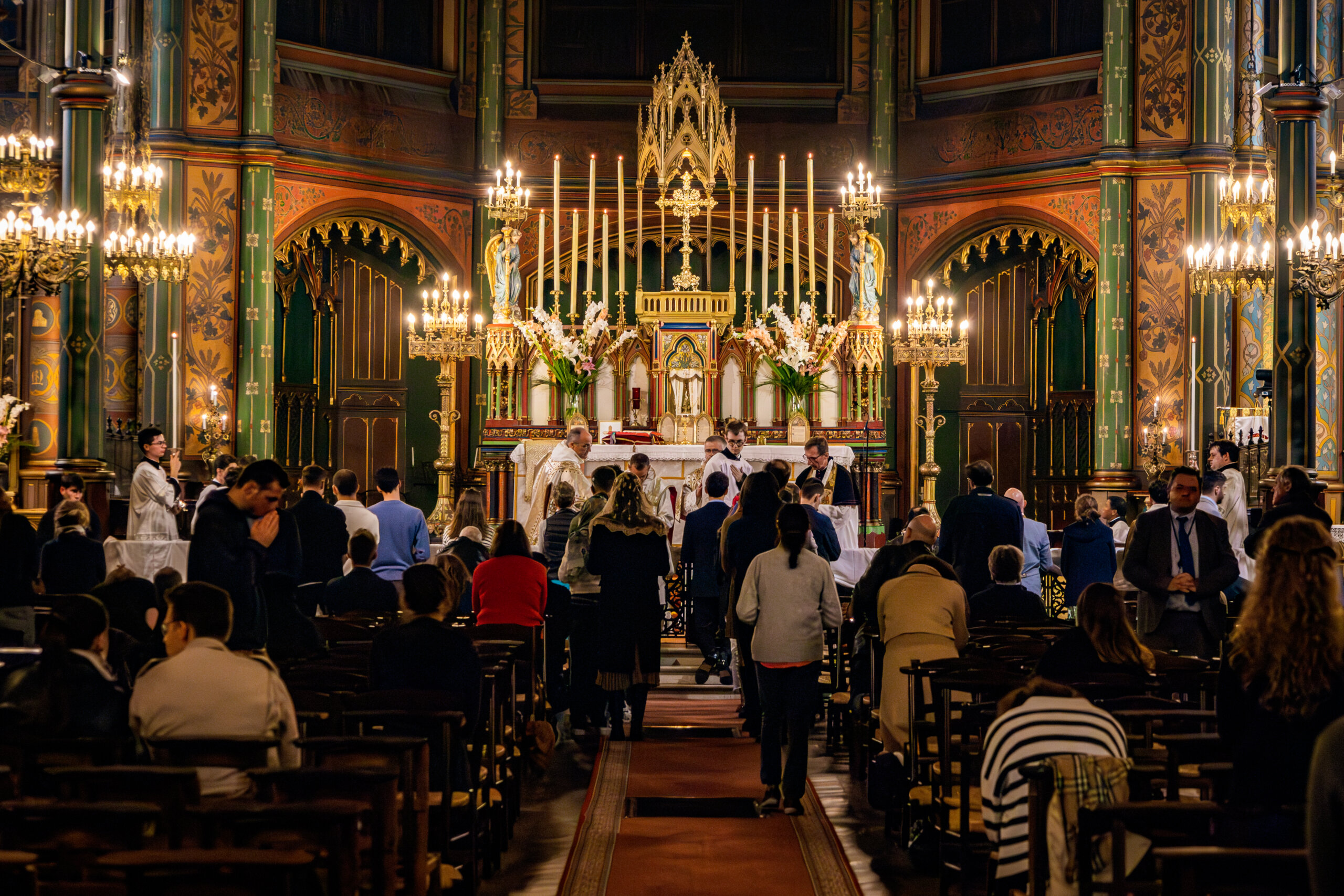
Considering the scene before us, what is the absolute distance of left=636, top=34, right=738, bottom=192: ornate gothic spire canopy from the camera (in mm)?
16500

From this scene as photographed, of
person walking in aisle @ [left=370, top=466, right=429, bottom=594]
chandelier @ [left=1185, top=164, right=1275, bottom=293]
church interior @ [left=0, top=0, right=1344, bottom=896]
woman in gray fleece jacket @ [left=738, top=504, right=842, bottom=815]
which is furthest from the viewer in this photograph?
chandelier @ [left=1185, top=164, right=1275, bottom=293]

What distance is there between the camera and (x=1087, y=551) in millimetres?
10805

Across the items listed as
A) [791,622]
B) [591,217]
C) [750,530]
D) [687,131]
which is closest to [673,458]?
[591,217]

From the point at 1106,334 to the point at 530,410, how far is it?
245 inches

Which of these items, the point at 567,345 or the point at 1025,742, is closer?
the point at 1025,742

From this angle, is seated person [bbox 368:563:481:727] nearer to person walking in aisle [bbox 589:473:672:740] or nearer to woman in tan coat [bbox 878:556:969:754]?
woman in tan coat [bbox 878:556:969:754]

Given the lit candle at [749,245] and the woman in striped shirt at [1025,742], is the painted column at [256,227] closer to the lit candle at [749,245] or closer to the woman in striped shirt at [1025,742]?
the lit candle at [749,245]

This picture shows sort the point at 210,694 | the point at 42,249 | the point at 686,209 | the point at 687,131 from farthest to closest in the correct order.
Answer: the point at 687,131 → the point at 686,209 → the point at 42,249 → the point at 210,694

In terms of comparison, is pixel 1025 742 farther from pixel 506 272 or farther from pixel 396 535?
pixel 506 272

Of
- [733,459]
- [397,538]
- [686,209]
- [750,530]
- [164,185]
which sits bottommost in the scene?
[397,538]

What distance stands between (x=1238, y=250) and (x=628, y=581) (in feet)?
25.4

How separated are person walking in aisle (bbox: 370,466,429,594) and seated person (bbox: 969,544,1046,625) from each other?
3.53 metres

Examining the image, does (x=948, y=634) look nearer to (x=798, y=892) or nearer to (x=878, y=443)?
(x=798, y=892)

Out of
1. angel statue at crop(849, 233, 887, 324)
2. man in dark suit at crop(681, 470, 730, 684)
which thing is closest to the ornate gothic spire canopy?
angel statue at crop(849, 233, 887, 324)
